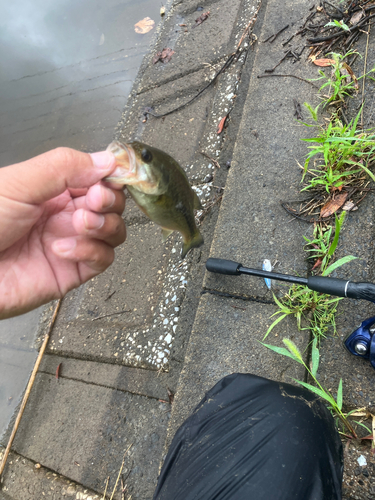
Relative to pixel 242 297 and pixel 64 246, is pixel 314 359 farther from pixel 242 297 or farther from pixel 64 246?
pixel 64 246

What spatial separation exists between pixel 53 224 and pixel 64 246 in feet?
0.84

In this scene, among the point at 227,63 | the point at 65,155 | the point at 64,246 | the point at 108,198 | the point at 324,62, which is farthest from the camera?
the point at 227,63

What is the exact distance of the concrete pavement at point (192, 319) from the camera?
2.05 m

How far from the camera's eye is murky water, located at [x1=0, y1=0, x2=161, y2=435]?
4750mm

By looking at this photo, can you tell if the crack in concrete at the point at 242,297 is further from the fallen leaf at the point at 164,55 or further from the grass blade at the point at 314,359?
the fallen leaf at the point at 164,55

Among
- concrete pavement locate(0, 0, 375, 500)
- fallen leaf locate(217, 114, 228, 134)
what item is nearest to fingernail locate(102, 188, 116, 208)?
concrete pavement locate(0, 0, 375, 500)

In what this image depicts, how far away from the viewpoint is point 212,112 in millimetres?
3406

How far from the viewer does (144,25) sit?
5.24 metres

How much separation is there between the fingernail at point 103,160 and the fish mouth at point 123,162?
0.03m

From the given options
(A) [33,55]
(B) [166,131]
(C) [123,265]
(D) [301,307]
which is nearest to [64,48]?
(A) [33,55]

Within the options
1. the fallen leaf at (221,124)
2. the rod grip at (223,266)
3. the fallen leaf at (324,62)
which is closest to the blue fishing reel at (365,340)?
the rod grip at (223,266)

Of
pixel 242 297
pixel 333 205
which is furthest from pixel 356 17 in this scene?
pixel 242 297

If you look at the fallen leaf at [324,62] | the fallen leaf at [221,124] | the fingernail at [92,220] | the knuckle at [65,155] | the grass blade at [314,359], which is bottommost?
the grass blade at [314,359]

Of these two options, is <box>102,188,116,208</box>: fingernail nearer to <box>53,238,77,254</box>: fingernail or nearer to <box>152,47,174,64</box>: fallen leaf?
<box>53,238,77,254</box>: fingernail
